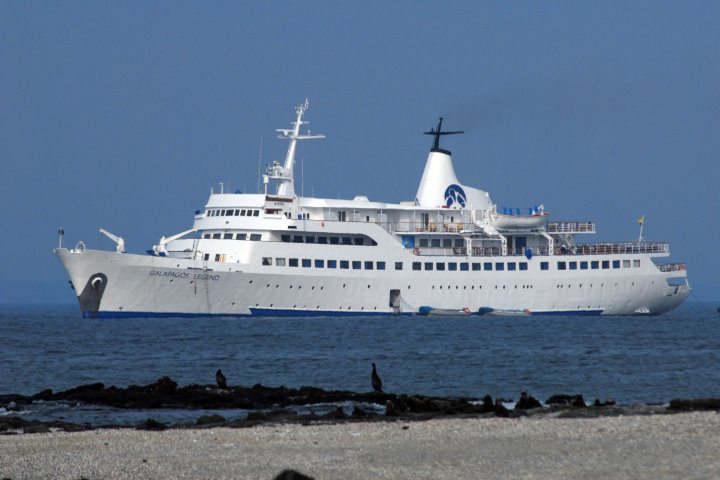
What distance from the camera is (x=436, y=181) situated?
2402 inches

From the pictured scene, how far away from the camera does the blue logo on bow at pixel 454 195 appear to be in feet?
197

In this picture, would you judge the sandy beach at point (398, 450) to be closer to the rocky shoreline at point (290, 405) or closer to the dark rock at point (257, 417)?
the rocky shoreline at point (290, 405)

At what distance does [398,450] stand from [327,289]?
126 ft

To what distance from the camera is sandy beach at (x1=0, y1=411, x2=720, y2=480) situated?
12.9m

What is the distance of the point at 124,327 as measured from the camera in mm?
47938

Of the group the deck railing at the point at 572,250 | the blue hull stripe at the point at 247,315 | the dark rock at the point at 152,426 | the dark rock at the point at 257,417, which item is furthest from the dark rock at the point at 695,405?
the deck railing at the point at 572,250

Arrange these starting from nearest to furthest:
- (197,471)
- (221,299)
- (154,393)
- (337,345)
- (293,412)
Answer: (197,471) < (293,412) < (154,393) < (337,345) < (221,299)

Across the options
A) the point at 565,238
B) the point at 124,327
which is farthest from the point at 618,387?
the point at 565,238

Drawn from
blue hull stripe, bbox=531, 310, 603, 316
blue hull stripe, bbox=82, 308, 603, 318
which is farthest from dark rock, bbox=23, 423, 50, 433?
blue hull stripe, bbox=531, 310, 603, 316

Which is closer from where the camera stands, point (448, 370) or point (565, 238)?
point (448, 370)

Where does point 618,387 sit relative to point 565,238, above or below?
below

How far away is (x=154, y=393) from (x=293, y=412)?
4.07 metres

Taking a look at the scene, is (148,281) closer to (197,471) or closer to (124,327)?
(124,327)

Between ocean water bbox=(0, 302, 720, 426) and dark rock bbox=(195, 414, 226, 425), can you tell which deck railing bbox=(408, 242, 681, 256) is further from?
dark rock bbox=(195, 414, 226, 425)
